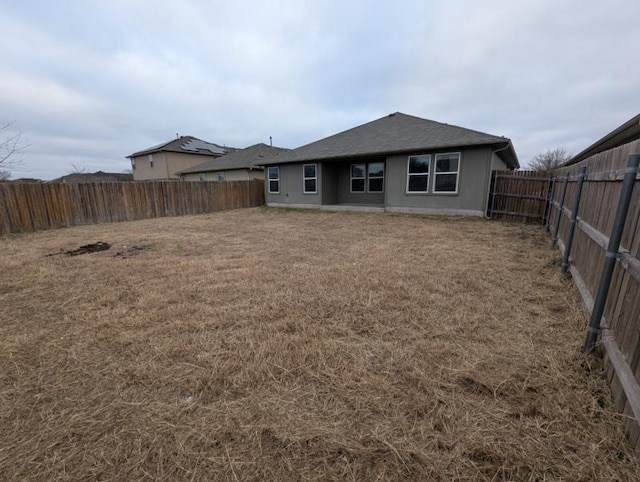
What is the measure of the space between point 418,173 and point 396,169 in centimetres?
92

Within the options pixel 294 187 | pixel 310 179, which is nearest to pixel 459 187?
pixel 310 179

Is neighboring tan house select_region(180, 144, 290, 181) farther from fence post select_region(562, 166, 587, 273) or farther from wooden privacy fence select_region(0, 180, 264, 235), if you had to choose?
fence post select_region(562, 166, 587, 273)

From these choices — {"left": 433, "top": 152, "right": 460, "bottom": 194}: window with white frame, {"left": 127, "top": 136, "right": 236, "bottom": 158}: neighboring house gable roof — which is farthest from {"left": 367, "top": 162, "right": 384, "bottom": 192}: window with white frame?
{"left": 127, "top": 136, "right": 236, "bottom": 158}: neighboring house gable roof

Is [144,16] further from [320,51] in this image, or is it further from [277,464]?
[277,464]

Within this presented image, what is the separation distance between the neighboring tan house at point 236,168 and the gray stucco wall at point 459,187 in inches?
432

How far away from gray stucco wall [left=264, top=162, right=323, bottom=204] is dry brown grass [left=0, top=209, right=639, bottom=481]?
982cm

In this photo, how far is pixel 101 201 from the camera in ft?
33.9

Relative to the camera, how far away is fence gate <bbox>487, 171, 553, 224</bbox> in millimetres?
8616

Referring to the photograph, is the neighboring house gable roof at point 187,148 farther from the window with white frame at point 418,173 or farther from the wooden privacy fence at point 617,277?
the wooden privacy fence at point 617,277

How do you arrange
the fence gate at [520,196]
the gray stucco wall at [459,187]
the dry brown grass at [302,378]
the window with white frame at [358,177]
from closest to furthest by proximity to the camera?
the dry brown grass at [302,378] → the fence gate at [520,196] → the gray stucco wall at [459,187] → the window with white frame at [358,177]

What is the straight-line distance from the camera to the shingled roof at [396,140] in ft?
31.0

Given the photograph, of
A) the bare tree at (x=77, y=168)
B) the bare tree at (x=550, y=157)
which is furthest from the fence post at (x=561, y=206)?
the bare tree at (x=77, y=168)

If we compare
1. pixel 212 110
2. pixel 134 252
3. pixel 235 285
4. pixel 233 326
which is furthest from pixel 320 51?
pixel 212 110

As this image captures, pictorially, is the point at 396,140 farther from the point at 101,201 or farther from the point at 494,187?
the point at 101,201
